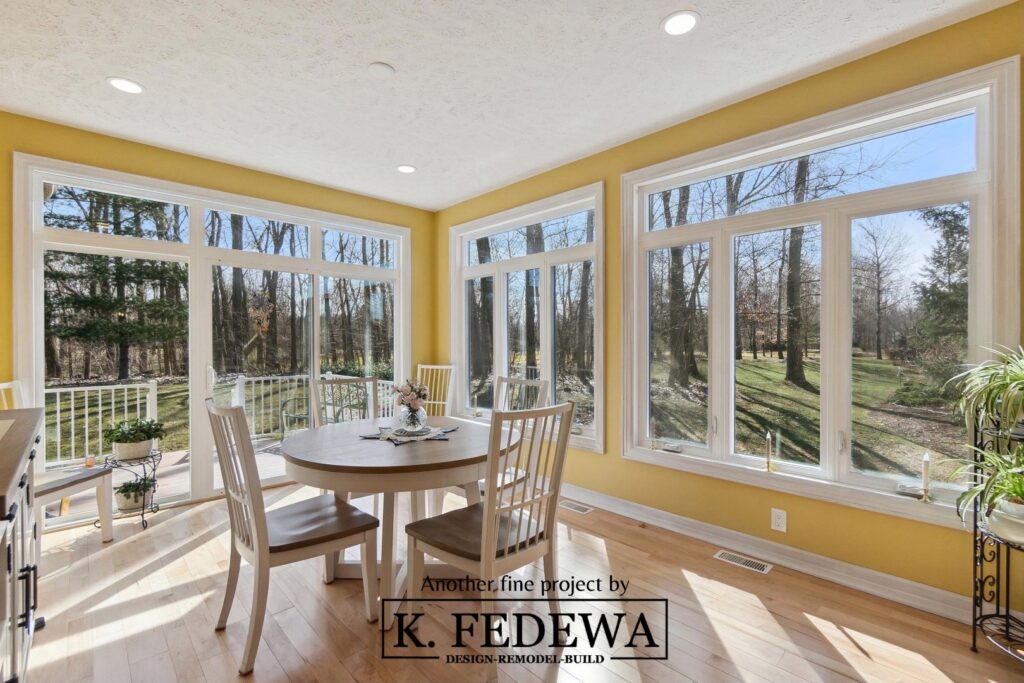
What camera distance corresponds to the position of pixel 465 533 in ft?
6.48

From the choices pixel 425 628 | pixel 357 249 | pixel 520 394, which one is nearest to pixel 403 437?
pixel 425 628

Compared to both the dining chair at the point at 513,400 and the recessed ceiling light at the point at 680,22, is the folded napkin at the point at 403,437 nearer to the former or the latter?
the dining chair at the point at 513,400

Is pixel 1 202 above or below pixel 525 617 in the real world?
above

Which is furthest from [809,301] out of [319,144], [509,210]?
[319,144]

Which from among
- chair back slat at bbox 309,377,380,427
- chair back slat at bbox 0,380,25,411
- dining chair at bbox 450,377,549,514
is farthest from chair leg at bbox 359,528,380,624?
chair back slat at bbox 0,380,25,411

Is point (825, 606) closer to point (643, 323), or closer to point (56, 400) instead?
point (643, 323)

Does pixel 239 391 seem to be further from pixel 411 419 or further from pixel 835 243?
pixel 835 243

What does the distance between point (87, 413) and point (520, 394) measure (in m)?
3.38

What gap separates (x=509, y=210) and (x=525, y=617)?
3398 mm

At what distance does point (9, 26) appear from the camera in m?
2.17

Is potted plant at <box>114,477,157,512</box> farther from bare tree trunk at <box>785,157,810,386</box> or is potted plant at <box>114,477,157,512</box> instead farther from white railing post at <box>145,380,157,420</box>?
bare tree trunk at <box>785,157,810,386</box>

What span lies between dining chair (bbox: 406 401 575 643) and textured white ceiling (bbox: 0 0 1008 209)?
1864 mm

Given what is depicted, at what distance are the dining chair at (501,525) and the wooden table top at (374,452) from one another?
23cm

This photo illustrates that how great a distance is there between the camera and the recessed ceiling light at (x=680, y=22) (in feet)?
6.91
